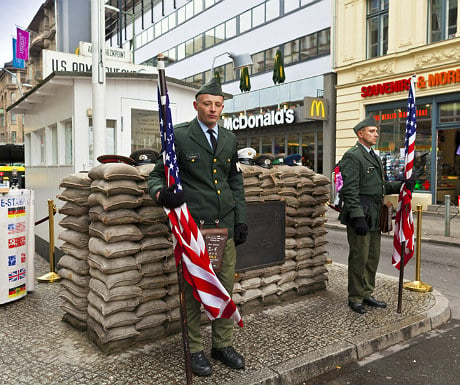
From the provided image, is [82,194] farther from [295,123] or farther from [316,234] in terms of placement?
[295,123]

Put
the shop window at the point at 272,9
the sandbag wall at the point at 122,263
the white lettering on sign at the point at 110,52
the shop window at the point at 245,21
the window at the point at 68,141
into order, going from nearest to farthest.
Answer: the sandbag wall at the point at 122,263 < the window at the point at 68,141 < the white lettering on sign at the point at 110,52 < the shop window at the point at 272,9 < the shop window at the point at 245,21

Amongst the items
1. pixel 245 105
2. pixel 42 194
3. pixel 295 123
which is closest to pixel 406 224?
pixel 42 194

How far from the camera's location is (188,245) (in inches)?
125

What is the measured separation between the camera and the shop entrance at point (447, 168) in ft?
53.3

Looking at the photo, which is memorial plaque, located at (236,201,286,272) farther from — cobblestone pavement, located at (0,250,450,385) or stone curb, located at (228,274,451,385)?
stone curb, located at (228,274,451,385)

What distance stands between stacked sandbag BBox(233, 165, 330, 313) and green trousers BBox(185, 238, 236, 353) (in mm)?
1044

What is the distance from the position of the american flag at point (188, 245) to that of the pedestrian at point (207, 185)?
0.30 metres

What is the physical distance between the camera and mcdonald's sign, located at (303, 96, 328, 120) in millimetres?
20031

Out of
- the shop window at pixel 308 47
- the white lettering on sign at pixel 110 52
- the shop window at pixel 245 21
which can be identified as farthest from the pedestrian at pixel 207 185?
the shop window at pixel 245 21

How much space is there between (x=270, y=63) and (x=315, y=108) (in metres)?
5.75

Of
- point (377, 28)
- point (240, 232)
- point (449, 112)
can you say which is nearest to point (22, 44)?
point (377, 28)

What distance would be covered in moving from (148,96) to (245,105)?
1903 centimetres

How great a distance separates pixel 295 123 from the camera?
23109 mm

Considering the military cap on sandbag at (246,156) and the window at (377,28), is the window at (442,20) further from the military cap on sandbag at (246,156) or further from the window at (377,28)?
the military cap on sandbag at (246,156)
